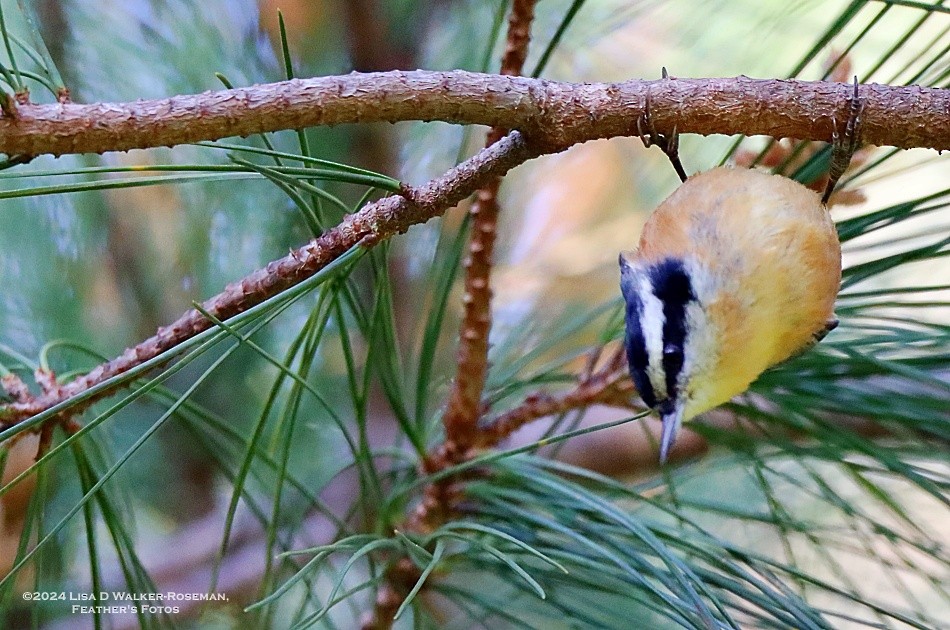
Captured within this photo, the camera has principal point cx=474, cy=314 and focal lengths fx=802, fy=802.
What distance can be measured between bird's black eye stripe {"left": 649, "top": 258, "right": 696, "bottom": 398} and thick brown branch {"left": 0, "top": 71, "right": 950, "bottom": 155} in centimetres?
17

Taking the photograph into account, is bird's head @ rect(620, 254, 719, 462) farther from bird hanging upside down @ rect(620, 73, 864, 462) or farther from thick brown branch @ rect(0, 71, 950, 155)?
thick brown branch @ rect(0, 71, 950, 155)

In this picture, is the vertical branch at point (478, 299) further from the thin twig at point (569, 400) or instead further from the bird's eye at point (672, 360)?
the bird's eye at point (672, 360)

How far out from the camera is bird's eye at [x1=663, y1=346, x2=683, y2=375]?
1.86ft

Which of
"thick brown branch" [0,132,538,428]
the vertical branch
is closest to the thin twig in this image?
the vertical branch

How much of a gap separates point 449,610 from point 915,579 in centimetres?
99

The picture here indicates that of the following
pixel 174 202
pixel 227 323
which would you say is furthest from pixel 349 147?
pixel 227 323

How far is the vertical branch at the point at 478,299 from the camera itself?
0.59 m

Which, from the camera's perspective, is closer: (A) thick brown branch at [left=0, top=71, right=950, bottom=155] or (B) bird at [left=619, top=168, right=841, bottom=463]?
(A) thick brown branch at [left=0, top=71, right=950, bottom=155]

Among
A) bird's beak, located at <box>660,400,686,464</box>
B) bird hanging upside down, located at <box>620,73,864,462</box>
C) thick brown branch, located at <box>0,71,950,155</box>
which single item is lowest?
bird's beak, located at <box>660,400,686,464</box>

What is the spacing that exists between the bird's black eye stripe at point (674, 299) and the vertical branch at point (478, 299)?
127 millimetres

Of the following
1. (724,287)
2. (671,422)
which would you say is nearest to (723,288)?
(724,287)

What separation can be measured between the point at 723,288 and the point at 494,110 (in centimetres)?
26

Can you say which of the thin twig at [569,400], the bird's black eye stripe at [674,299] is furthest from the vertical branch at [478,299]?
the bird's black eye stripe at [674,299]

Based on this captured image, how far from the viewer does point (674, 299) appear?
0.59 m
